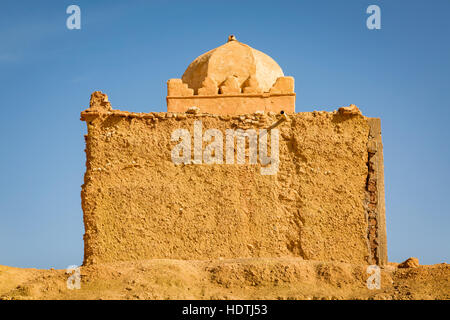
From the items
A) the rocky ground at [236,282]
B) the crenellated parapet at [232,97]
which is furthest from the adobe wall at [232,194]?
the crenellated parapet at [232,97]

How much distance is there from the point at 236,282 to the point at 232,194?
1.80 meters

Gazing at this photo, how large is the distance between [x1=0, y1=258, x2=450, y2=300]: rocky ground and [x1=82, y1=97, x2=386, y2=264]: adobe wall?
0.56 m

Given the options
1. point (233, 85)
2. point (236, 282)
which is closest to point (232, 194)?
point (236, 282)

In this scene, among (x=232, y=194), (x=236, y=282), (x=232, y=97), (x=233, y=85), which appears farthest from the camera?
(x=233, y=85)

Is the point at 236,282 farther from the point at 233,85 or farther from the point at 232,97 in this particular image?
the point at 233,85

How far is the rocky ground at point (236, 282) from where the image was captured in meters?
8.71

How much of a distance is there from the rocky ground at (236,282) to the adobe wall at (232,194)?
560 mm

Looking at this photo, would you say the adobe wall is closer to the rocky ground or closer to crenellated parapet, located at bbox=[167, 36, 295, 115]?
the rocky ground

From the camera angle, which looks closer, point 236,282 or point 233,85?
point 236,282

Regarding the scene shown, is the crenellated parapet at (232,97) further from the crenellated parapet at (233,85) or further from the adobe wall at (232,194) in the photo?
the adobe wall at (232,194)

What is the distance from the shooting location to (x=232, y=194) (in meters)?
10.4

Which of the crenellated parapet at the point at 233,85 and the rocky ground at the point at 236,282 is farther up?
the crenellated parapet at the point at 233,85

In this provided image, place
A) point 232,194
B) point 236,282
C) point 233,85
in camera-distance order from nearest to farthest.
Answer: point 236,282 → point 232,194 → point 233,85

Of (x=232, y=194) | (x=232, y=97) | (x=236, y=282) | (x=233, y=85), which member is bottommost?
(x=236, y=282)
